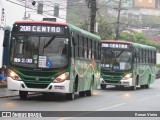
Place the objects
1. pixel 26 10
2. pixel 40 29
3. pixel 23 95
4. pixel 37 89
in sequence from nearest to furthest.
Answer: pixel 37 89, pixel 40 29, pixel 23 95, pixel 26 10

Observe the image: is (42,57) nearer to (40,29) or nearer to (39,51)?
(39,51)

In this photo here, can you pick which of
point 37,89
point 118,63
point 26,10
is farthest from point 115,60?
point 26,10

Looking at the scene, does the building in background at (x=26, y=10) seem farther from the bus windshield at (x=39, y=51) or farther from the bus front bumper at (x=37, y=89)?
the bus front bumper at (x=37, y=89)

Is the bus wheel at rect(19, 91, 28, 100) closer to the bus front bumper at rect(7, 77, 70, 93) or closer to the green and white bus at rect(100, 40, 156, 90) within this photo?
the bus front bumper at rect(7, 77, 70, 93)

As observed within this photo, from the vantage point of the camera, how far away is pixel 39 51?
18594 mm

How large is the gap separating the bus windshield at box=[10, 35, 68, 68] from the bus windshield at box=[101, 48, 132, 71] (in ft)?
38.5

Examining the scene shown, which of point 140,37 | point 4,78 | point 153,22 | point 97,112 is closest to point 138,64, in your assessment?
point 4,78

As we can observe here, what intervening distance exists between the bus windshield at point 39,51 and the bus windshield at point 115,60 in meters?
11.7

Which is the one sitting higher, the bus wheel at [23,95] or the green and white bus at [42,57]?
the green and white bus at [42,57]

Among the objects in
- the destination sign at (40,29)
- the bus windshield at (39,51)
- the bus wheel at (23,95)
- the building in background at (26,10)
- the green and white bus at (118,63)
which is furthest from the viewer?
the building in background at (26,10)

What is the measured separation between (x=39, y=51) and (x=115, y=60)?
40.6ft

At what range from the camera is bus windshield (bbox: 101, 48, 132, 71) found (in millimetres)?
30312

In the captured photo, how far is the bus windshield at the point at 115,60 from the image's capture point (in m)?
30.3

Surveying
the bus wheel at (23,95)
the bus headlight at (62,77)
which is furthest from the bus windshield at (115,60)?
the bus headlight at (62,77)
